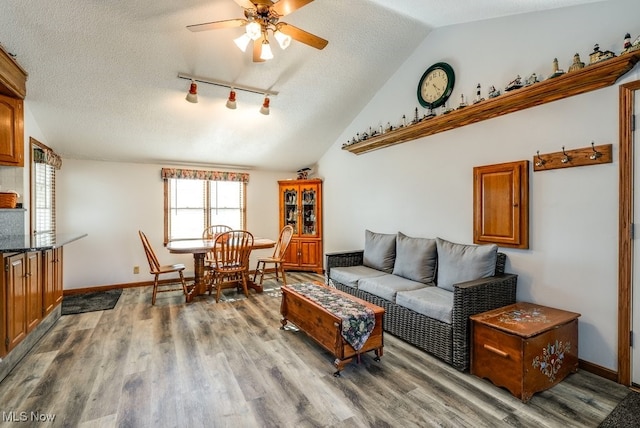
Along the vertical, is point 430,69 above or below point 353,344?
above

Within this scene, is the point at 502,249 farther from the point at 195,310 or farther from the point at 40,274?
the point at 40,274

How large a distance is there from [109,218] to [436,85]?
16.2ft

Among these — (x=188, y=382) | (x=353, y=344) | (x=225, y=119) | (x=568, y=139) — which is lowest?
(x=188, y=382)

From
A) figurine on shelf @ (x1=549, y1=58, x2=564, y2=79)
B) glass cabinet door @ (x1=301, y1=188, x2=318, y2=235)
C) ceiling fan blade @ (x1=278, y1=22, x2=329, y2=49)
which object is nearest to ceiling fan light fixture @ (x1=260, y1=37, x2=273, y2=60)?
ceiling fan blade @ (x1=278, y1=22, x2=329, y2=49)

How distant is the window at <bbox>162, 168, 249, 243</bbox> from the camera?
4.97m

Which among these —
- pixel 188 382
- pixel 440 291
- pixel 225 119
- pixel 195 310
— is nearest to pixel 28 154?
pixel 225 119

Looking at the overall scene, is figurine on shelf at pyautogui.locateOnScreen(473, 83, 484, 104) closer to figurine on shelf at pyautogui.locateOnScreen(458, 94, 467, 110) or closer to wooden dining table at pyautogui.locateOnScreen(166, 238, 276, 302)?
figurine on shelf at pyautogui.locateOnScreen(458, 94, 467, 110)

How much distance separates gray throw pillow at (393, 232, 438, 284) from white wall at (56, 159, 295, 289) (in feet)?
11.8

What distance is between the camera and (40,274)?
276 centimetres

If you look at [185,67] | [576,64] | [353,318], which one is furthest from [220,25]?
[576,64]

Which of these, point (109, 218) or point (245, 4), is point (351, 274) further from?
point (109, 218)

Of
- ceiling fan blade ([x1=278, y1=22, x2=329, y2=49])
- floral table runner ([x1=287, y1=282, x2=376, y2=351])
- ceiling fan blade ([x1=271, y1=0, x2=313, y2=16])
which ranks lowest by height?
floral table runner ([x1=287, y1=282, x2=376, y2=351])

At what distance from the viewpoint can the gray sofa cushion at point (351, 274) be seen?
338 cm

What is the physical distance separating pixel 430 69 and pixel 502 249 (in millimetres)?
2118
